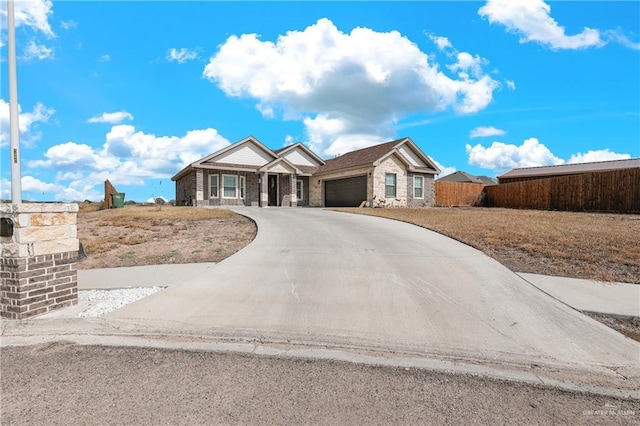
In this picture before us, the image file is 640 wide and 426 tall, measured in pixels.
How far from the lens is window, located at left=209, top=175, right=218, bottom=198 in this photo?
81.8 feet

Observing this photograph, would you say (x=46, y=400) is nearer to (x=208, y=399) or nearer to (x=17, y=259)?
(x=208, y=399)

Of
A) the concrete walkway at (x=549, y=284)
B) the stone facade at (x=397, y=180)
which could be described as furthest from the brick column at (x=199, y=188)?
the concrete walkway at (x=549, y=284)

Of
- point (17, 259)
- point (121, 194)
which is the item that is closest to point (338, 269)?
point (17, 259)

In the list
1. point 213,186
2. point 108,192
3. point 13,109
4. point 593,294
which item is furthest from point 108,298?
point 108,192

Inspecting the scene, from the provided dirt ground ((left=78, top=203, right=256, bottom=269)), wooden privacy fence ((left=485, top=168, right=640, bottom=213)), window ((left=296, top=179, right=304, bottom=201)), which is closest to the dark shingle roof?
window ((left=296, top=179, right=304, bottom=201))

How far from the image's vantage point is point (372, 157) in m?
25.1

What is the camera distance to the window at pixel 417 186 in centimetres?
2714

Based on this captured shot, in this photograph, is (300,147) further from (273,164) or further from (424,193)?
(424,193)

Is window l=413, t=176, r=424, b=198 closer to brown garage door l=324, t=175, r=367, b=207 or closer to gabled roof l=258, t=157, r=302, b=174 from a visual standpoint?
brown garage door l=324, t=175, r=367, b=207

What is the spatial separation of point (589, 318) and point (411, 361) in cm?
293

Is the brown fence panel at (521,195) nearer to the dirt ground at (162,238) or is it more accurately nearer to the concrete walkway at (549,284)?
the concrete walkway at (549,284)

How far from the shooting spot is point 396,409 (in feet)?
9.09

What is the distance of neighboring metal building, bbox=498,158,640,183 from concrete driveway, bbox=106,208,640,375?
2986cm

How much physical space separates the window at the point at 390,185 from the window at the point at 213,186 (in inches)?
467
